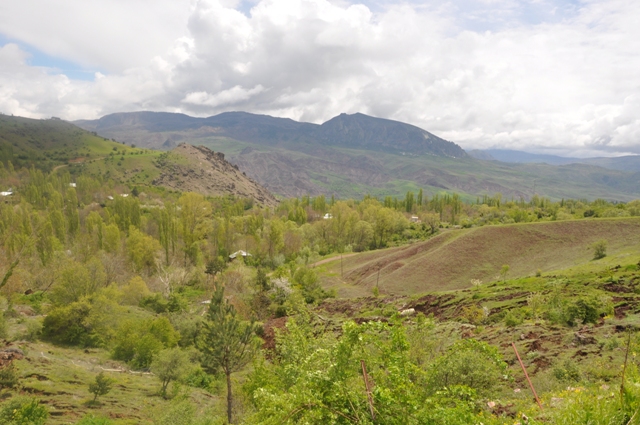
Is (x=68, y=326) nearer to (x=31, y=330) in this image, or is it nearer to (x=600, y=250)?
(x=31, y=330)

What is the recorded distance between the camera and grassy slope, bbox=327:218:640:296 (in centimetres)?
4844

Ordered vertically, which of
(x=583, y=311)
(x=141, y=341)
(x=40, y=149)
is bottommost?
(x=141, y=341)

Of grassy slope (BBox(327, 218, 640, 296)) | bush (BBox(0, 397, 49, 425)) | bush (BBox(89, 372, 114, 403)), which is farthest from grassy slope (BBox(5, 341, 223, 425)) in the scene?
grassy slope (BBox(327, 218, 640, 296))

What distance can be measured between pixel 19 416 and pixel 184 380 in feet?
40.5

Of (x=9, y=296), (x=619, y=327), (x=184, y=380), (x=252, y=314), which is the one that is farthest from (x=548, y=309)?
(x=9, y=296)

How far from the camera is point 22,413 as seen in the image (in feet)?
49.9

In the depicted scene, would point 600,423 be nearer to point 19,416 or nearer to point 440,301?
point 19,416

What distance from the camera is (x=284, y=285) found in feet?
137

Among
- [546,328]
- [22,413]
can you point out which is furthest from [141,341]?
[546,328]

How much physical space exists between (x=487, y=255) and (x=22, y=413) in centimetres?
5427

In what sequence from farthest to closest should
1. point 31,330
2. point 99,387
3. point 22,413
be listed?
point 31,330, point 99,387, point 22,413

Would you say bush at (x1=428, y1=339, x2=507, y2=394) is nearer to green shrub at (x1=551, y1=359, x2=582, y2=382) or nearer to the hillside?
green shrub at (x1=551, y1=359, x2=582, y2=382)

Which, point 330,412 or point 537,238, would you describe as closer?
point 330,412

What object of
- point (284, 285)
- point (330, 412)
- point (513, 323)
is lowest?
point (284, 285)
